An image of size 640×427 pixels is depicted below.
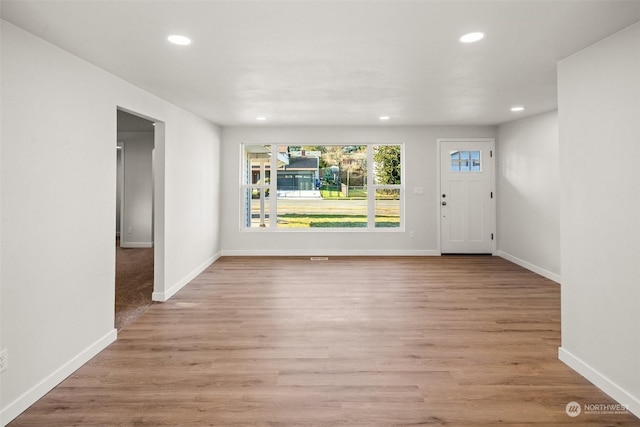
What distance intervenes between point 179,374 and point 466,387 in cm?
188

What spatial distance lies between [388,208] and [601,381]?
4693 millimetres

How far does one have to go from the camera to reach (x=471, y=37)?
2.48 meters

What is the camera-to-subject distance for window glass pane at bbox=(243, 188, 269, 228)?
679 centimetres

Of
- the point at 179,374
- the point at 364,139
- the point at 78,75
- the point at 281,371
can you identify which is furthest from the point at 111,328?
the point at 364,139

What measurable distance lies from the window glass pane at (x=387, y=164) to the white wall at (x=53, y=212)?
14.1 ft

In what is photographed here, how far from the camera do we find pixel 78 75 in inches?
106

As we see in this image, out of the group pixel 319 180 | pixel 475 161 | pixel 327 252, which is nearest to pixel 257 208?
pixel 319 180

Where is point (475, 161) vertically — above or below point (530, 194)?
above

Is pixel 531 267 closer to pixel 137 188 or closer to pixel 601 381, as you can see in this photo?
pixel 601 381

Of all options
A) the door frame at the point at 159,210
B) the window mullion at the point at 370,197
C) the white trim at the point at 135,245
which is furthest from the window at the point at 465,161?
the white trim at the point at 135,245

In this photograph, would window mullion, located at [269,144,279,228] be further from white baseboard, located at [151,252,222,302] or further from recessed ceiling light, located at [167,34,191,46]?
recessed ceiling light, located at [167,34,191,46]

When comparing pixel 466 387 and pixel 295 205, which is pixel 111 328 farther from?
pixel 295 205

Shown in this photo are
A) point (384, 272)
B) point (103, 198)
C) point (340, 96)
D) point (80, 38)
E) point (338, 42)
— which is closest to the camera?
point (80, 38)

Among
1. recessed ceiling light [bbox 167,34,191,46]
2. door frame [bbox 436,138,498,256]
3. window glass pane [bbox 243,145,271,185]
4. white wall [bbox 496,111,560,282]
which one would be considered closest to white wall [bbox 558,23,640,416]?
white wall [bbox 496,111,560,282]
